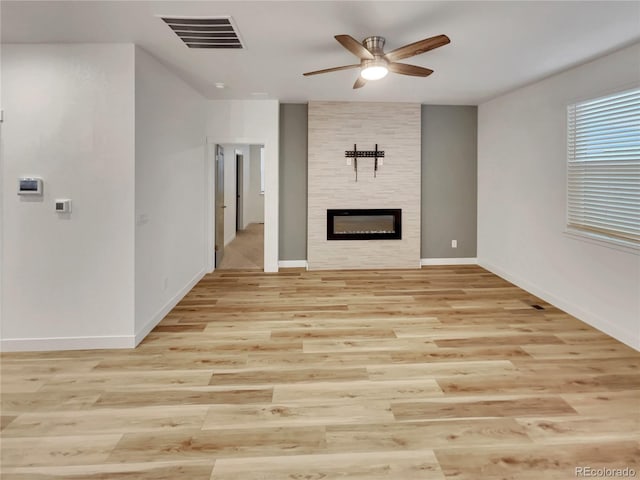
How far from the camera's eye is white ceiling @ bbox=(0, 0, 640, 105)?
8.68ft

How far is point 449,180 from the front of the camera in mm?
6508

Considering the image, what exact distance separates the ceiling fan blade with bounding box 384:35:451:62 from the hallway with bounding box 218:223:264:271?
13.3 ft

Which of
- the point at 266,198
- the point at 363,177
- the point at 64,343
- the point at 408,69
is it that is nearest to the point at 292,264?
the point at 266,198

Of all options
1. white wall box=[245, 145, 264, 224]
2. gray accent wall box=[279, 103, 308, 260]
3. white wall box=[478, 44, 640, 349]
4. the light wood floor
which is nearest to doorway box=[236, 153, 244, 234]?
white wall box=[245, 145, 264, 224]

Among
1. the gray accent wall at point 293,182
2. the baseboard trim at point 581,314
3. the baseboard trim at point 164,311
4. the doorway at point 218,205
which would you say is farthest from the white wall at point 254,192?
the baseboard trim at point 581,314

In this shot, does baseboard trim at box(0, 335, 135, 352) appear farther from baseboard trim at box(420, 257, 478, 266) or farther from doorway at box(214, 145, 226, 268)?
baseboard trim at box(420, 257, 478, 266)

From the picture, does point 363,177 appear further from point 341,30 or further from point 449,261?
point 341,30

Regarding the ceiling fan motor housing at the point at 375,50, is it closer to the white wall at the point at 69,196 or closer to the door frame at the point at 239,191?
the white wall at the point at 69,196

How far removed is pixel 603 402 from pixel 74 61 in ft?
15.1

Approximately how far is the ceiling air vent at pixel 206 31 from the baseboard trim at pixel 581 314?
410 cm

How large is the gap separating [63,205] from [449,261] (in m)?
5.47

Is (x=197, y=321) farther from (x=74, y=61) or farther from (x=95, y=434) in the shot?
(x=74, y=61)
